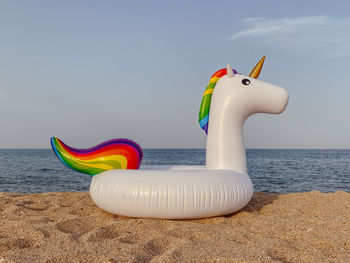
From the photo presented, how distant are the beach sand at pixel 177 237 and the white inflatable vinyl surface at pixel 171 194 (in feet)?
0.48

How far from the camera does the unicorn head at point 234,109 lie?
464 centimetres

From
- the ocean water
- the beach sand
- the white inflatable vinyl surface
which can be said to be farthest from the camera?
the ocean water

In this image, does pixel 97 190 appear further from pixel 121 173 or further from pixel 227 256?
pixel 227 256

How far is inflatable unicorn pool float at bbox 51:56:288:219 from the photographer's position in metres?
3.79

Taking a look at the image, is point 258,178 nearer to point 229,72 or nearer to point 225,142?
point 225,142

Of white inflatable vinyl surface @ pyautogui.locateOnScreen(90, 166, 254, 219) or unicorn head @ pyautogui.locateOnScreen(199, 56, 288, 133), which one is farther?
unicorn head @ pyautogui.locateOnScreen(199, 56, 288, 133)

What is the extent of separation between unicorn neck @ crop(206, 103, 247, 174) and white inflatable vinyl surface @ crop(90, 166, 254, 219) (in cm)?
55

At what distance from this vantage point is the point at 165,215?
3.81 m

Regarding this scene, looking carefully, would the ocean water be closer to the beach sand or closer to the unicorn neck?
the unicorn neck

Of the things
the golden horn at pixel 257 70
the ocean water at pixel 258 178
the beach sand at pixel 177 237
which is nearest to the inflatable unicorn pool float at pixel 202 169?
the golden horn at pixel 257 70

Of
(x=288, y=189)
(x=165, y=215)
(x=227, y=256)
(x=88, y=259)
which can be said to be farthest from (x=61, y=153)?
(x=288, y=189)

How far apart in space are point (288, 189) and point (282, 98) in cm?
722

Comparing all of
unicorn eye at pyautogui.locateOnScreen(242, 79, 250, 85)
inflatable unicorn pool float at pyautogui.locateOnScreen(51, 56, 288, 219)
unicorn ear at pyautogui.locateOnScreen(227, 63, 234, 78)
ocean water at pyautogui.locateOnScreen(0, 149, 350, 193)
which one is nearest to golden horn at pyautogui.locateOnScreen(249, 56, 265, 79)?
inflatable unicorn pool float at pyautogui.locateOnScreen(51, 56, 288, 219)

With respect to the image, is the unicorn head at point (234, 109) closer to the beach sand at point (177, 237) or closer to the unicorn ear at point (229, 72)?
the unicorn ear at point (229, 72)
